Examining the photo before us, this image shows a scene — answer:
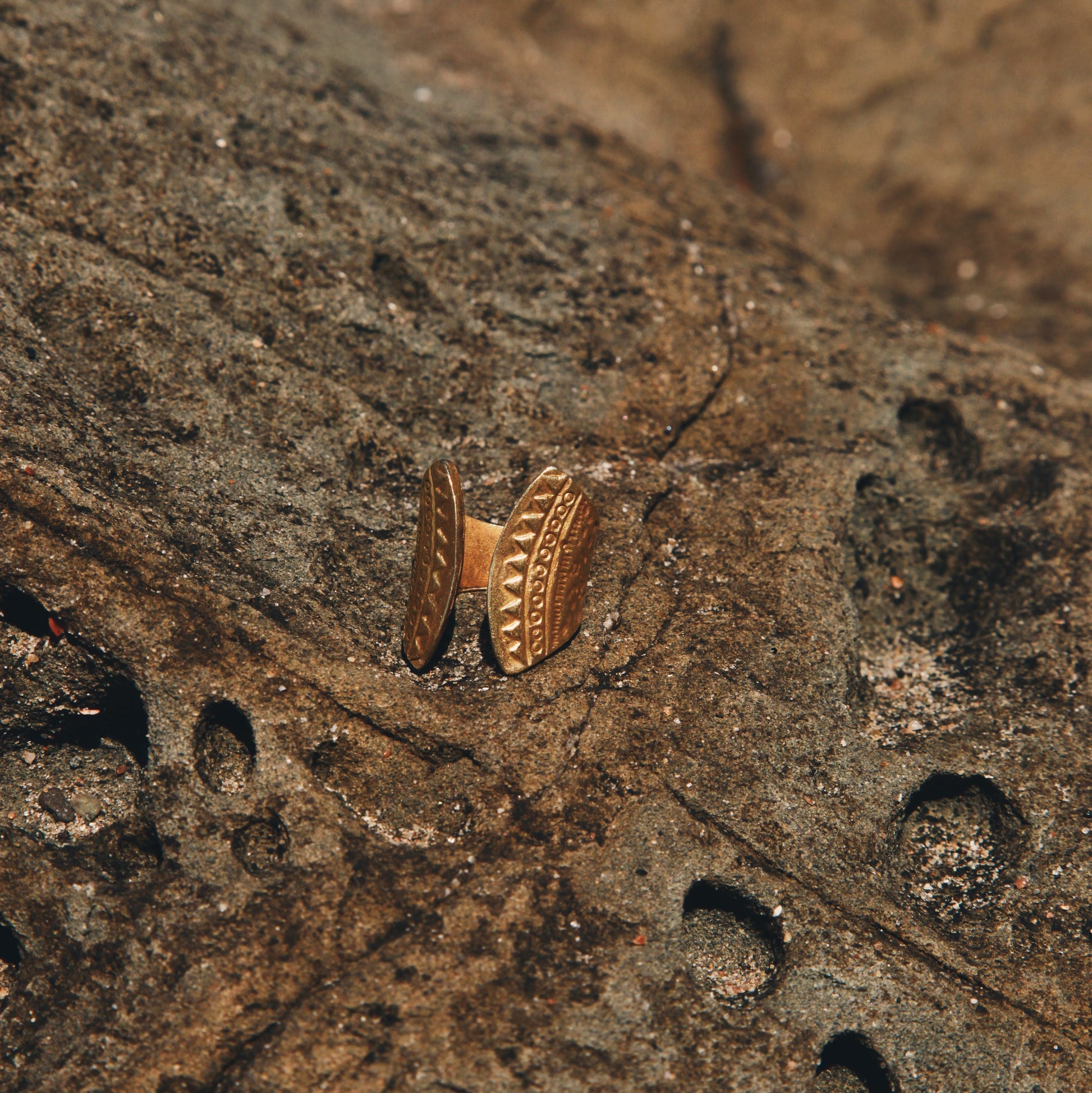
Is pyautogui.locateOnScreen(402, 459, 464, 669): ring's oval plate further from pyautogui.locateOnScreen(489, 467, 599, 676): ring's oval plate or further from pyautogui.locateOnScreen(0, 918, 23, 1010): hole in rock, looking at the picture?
pyautogui.locateOnScreen(0, 918, 23, 1010): hole in rock

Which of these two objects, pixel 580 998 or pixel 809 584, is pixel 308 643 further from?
pixel 809 584

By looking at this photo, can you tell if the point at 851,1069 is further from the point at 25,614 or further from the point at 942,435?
the point at 25,614

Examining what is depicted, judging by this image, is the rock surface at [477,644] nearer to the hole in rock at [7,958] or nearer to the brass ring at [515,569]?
the hole in rock at [7,958]

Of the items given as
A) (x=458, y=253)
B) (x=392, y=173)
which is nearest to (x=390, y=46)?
(x=392, y=173)

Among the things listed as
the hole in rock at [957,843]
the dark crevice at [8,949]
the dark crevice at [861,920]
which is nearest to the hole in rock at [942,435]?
the hole in rock at [957,843]

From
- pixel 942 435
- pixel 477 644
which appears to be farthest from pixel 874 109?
pixel 477 644

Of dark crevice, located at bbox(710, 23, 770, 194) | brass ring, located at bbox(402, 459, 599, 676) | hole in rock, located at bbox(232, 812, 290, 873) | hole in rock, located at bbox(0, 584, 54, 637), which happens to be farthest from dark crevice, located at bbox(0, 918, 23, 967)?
dark crevice, located at bbox(710, 23, 770, 194)
